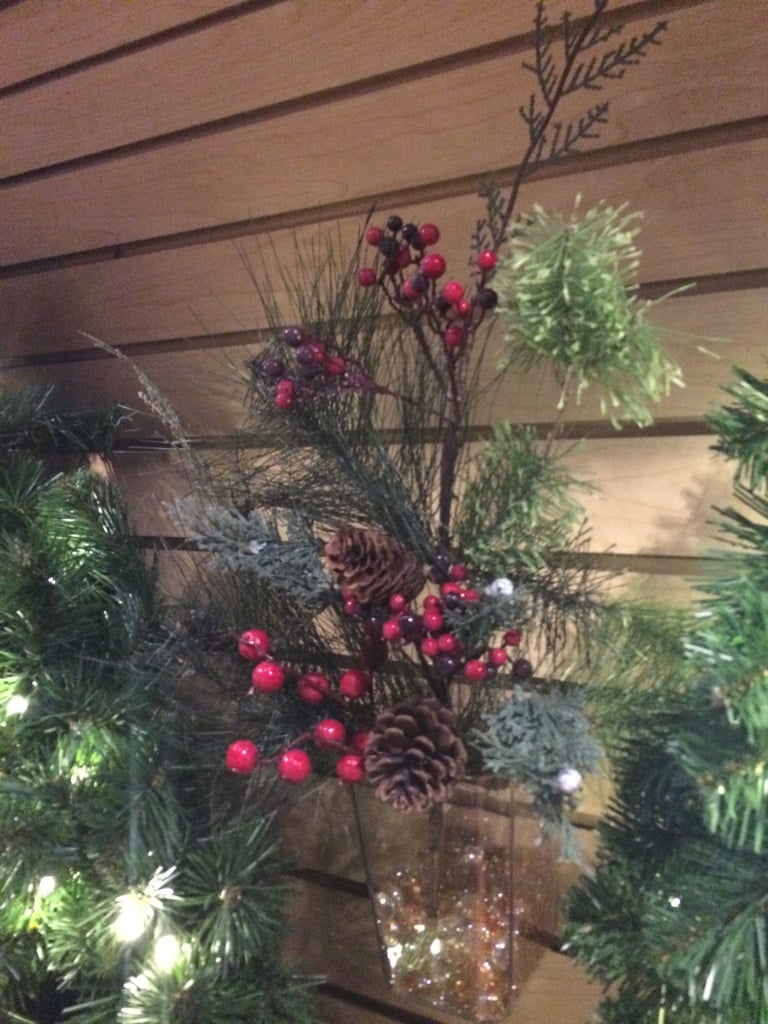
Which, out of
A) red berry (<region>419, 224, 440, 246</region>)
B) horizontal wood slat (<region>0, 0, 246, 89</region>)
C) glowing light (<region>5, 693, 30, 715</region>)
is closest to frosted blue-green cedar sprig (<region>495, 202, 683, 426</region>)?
red berry (<region>419, 224, 440, 246</region>)

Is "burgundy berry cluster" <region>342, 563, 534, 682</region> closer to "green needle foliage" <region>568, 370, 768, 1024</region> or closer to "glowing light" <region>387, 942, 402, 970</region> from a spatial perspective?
"green needle foliage" <region>568, 370, 768, 1024</region>

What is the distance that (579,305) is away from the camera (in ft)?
1.20

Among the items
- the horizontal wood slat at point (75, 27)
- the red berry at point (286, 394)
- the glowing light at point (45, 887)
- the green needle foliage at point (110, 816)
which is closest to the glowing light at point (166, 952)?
the green needle foliage at point (110, 816)

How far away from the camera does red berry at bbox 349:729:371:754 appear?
45cm

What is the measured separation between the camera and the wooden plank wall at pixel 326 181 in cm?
59

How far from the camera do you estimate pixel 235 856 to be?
50 centimetres

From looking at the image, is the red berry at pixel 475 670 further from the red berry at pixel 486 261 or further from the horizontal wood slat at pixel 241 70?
the horizontal wood slat at pixel 241 70

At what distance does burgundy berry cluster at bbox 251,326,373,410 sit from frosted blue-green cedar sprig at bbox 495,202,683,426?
0.12m

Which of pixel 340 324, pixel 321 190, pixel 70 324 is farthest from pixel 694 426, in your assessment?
pixel 70 324

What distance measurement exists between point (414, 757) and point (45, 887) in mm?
312

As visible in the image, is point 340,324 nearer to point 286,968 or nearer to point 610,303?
point 610,303

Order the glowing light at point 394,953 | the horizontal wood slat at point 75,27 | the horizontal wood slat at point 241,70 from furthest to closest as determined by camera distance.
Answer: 1. the horizontal wood slat at point 75,27
2. the horizontal wood slat at point 241,70
3. the glowing light at point 394,953

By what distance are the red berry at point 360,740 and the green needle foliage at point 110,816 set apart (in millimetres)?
101

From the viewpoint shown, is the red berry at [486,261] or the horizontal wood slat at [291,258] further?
→ the horizontal wood slat at [291,258]
